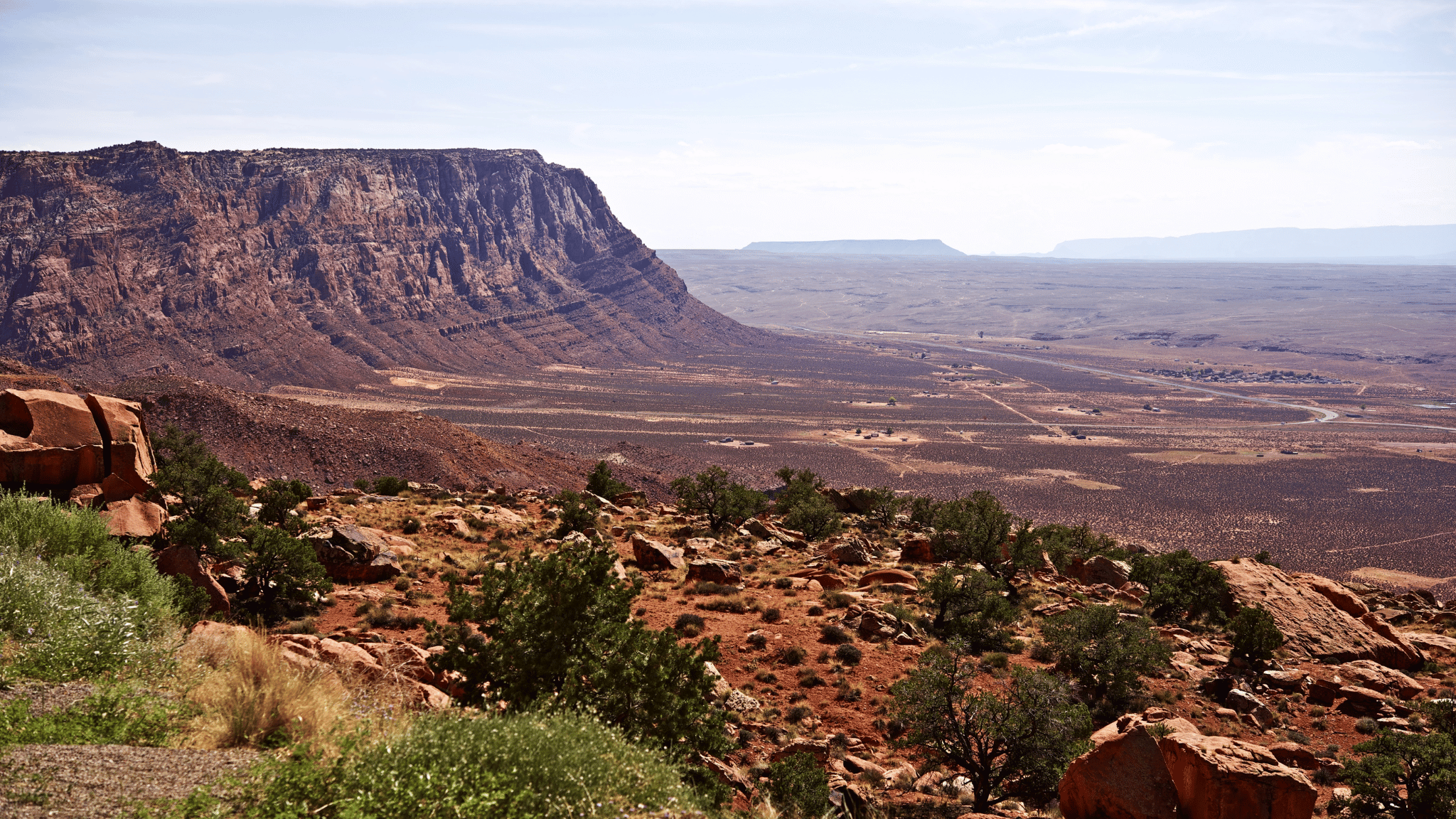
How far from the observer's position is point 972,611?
22109mm

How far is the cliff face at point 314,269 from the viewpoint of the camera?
9481cm

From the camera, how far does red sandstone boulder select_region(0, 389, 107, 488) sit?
15852 mm

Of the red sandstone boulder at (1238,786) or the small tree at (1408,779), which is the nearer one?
the red sandstone boulder at (1238,786)

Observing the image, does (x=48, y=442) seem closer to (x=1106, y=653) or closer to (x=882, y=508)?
(x=1106, y=653)

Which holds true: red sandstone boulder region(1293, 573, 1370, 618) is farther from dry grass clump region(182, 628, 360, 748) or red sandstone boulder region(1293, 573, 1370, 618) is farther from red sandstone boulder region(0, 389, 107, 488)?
red sandstone boulder region(0, 389, 107, 488)

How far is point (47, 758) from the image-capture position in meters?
7.37

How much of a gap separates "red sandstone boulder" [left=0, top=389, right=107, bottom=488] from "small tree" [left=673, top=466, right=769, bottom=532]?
2248 cm

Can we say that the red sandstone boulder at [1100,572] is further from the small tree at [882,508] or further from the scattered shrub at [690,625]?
the scattered shrub at [690,625]

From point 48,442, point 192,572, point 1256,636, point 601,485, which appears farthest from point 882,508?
point 48,442

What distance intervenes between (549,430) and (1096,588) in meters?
71.5

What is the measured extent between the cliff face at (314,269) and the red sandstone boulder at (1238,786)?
346 ft

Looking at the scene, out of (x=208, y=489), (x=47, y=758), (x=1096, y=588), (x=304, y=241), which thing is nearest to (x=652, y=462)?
(x=1096, y=588)

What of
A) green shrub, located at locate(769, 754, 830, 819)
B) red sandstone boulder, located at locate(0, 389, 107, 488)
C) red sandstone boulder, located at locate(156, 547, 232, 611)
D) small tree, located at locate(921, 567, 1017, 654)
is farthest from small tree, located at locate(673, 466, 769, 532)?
green shrub, located at locate(769, 754, 830, 819)

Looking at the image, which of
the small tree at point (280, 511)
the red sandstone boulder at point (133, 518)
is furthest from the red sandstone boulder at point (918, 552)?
the red sandstone boulder at point (133, 518)
